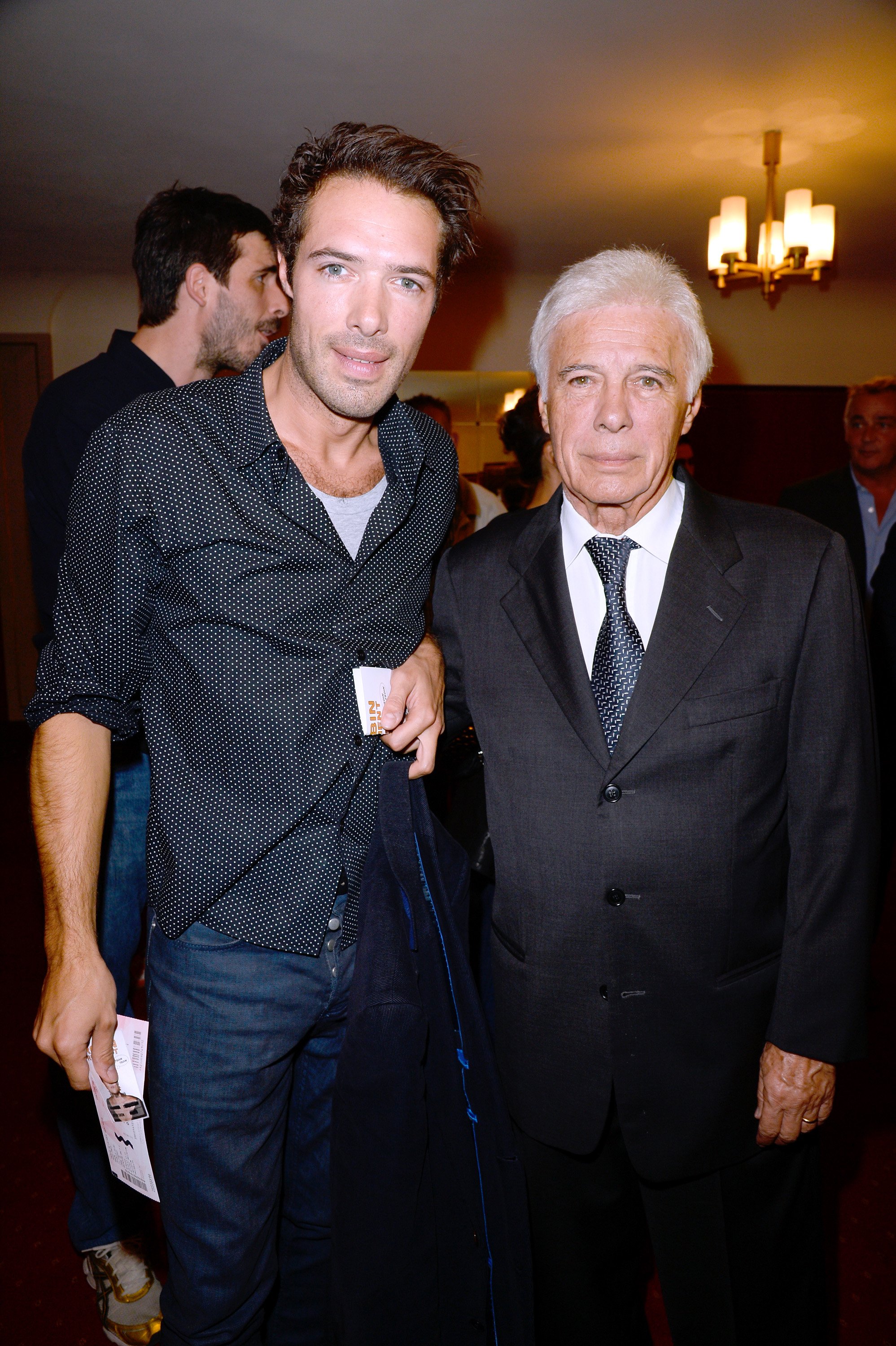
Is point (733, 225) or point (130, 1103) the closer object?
point (130, 1103)

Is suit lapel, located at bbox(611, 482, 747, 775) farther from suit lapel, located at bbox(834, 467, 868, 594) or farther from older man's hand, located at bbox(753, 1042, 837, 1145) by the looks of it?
suit lapel, located at bbox(834, 467, 868, 594)

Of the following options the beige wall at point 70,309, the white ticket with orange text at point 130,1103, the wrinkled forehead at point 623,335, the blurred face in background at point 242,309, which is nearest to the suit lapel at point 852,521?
the blurred face in background at point 242,309

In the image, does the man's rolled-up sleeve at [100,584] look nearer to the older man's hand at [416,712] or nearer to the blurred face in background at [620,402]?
the older man's hand at [416,712]

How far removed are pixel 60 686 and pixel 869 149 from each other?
554 centimetres

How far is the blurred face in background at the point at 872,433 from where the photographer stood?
415cm

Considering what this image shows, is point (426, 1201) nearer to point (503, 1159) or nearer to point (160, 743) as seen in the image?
point (503, 1159)

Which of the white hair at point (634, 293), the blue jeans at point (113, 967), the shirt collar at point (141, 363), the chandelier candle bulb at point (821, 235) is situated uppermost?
the chandelier candle bulb at point (821, 235)

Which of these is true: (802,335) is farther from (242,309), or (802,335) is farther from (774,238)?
(242,309)

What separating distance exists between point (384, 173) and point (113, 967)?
64.6 inches

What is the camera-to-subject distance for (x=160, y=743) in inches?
52.7

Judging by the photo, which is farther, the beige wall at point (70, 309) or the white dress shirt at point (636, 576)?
the beige wall at point (70, 309)

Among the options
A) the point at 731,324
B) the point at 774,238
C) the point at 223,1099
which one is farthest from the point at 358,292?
the point at 731,324

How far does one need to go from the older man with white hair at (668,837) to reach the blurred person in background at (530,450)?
1449 millimetres

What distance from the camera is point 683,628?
133 cm
